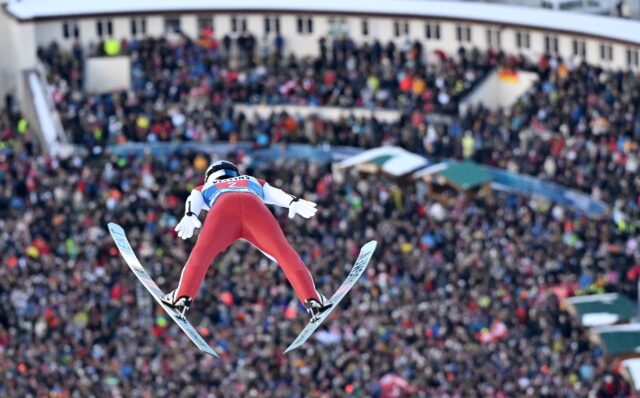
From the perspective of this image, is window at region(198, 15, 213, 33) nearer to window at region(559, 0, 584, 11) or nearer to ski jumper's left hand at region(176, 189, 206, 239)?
window at region(559, 0, 584, 11)

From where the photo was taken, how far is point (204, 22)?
6344cm

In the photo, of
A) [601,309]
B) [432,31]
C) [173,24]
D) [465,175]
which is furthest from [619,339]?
[173,24]

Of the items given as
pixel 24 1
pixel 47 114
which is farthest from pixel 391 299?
pixel 24 1

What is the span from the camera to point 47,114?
57.9 meters

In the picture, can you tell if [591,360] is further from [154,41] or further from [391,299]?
[154,41]

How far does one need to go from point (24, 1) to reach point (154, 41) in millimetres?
4720

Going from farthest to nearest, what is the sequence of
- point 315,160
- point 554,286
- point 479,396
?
point 315,160 < point 554,286 < point 479,396

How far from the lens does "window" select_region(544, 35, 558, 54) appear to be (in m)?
59.2

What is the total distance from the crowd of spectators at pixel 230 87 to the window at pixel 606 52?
3.21m

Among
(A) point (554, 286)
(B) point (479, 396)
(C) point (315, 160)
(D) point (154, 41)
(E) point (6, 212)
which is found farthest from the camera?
(D) point (154, 41)

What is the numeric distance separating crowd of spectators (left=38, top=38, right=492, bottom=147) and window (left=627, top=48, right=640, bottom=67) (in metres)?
4.15

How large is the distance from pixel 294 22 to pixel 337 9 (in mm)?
1225

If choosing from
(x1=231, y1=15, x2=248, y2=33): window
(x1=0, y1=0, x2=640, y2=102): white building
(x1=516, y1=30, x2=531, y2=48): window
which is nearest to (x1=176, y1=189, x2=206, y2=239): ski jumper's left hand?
(x1=0, y1=0, x2=640, y2=102): white building

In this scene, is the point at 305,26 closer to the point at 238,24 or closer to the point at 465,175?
the point at 238,24
